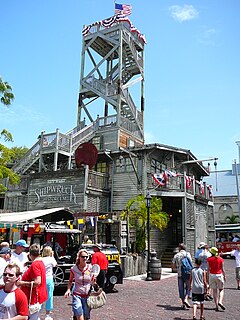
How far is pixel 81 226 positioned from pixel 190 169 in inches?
502

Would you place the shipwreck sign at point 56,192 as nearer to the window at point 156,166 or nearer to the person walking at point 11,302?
the window at point 156,166

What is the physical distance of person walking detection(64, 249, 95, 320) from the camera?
18.1ft

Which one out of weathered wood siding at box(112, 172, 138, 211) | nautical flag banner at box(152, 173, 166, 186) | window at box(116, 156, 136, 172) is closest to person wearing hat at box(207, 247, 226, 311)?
nautical flag banner at box(152, 173, 166, 186)

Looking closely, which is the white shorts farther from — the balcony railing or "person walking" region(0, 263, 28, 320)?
the balcony railing

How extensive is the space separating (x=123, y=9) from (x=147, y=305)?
1023 inches

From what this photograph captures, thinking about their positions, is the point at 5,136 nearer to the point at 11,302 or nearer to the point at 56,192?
the point at 56,192

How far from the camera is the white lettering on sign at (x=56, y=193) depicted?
2089 cm

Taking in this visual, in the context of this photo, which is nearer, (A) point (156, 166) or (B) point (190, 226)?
(B) point (190, 226)

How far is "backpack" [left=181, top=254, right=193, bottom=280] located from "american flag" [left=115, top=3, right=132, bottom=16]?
24431 millimetres

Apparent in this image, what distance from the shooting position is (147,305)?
9352 mm

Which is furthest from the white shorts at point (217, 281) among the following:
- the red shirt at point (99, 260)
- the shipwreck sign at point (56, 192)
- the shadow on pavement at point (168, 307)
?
the shipwreck sign at point (56, 192)

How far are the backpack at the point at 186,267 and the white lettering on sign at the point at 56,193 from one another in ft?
40.3

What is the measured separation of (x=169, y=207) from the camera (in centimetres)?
2536

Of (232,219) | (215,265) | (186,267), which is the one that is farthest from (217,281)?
(232,219)
